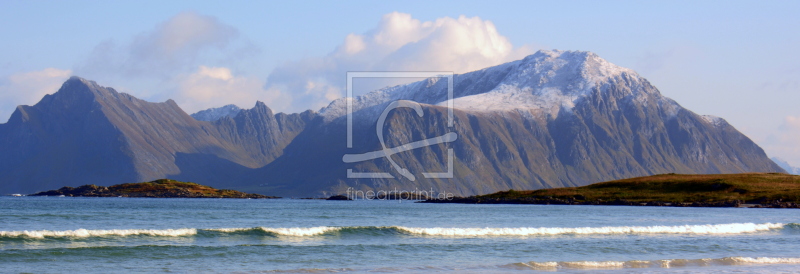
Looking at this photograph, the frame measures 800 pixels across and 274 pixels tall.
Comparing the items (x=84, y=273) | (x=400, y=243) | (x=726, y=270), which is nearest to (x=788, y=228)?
(x=726, y=270)

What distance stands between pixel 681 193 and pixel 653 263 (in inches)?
Answer: 4845

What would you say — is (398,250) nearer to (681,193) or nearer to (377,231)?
(377,231)

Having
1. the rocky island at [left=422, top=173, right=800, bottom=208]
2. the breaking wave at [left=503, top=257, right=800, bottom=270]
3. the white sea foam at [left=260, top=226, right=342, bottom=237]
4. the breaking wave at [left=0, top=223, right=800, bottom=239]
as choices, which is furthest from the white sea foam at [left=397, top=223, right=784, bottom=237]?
the rocky island at [left=422, top=173, right=800, bottom=208]

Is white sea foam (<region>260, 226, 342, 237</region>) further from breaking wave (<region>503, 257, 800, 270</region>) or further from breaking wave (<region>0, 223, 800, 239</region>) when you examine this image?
breaking wave (<region>503, 257, 800, 270</region>)

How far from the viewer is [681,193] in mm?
163000

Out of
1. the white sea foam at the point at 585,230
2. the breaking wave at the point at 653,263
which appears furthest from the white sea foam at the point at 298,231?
the breaking wave at the point at 653,263

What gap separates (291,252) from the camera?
165 ft

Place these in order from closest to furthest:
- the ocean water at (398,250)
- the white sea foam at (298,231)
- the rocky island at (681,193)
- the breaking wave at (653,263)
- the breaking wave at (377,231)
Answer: the ocean water at (398,250)
the breaking wave at (653,263)
the breaking wave at (377,231)
the white sea foam at (298,231)
the rocky island at (681,193)

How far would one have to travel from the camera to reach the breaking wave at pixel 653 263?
45625 mm

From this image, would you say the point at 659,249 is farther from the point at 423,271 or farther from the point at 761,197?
the point at 761,197

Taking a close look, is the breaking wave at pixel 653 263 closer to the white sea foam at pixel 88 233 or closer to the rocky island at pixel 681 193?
the white sea foam at pixel 88 233

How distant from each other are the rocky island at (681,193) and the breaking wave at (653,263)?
9585 centimetres

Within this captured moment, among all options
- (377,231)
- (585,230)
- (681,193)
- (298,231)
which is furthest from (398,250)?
(681,193)

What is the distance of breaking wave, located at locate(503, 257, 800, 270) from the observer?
4562cm
